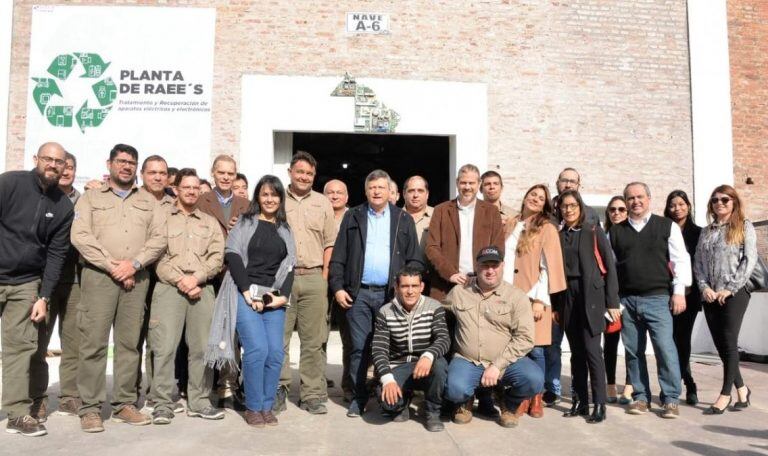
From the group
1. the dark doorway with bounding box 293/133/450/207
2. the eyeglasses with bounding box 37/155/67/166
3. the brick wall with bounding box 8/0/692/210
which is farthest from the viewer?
the dark doorway with bounding box 293/133/450/207

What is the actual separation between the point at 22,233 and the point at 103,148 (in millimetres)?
5006

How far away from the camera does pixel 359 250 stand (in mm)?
5164

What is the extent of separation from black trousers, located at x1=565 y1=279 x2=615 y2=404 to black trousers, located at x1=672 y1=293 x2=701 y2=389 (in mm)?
1109

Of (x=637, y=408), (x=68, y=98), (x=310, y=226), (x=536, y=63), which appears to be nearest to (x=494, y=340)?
(x=637, y=408)

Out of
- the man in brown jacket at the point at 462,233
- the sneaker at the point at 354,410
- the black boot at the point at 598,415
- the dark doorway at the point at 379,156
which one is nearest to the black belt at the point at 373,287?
the man in brown jacket at the point at 462,233

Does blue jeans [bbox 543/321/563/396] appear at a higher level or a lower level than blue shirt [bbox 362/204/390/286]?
lower

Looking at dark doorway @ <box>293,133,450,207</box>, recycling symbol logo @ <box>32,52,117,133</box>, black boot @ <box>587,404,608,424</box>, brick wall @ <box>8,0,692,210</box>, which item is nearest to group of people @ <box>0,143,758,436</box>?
black boot @ <box>587,404,608,424</box>

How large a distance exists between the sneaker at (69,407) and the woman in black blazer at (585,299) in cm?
404

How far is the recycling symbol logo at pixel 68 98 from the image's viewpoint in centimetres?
908

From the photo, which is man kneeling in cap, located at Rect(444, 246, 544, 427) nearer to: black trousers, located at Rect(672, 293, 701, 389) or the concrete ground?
the concrete ground

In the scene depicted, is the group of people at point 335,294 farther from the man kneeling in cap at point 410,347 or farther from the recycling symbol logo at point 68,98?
the recycling symbol logo at point 68,98

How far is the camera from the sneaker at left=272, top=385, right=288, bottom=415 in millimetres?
5039

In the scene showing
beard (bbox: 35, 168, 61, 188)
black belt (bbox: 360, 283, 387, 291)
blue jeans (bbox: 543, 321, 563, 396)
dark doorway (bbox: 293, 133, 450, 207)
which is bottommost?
blue jeans (bbox: 543, 321, 563, 396)

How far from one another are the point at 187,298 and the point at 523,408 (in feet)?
9.33
